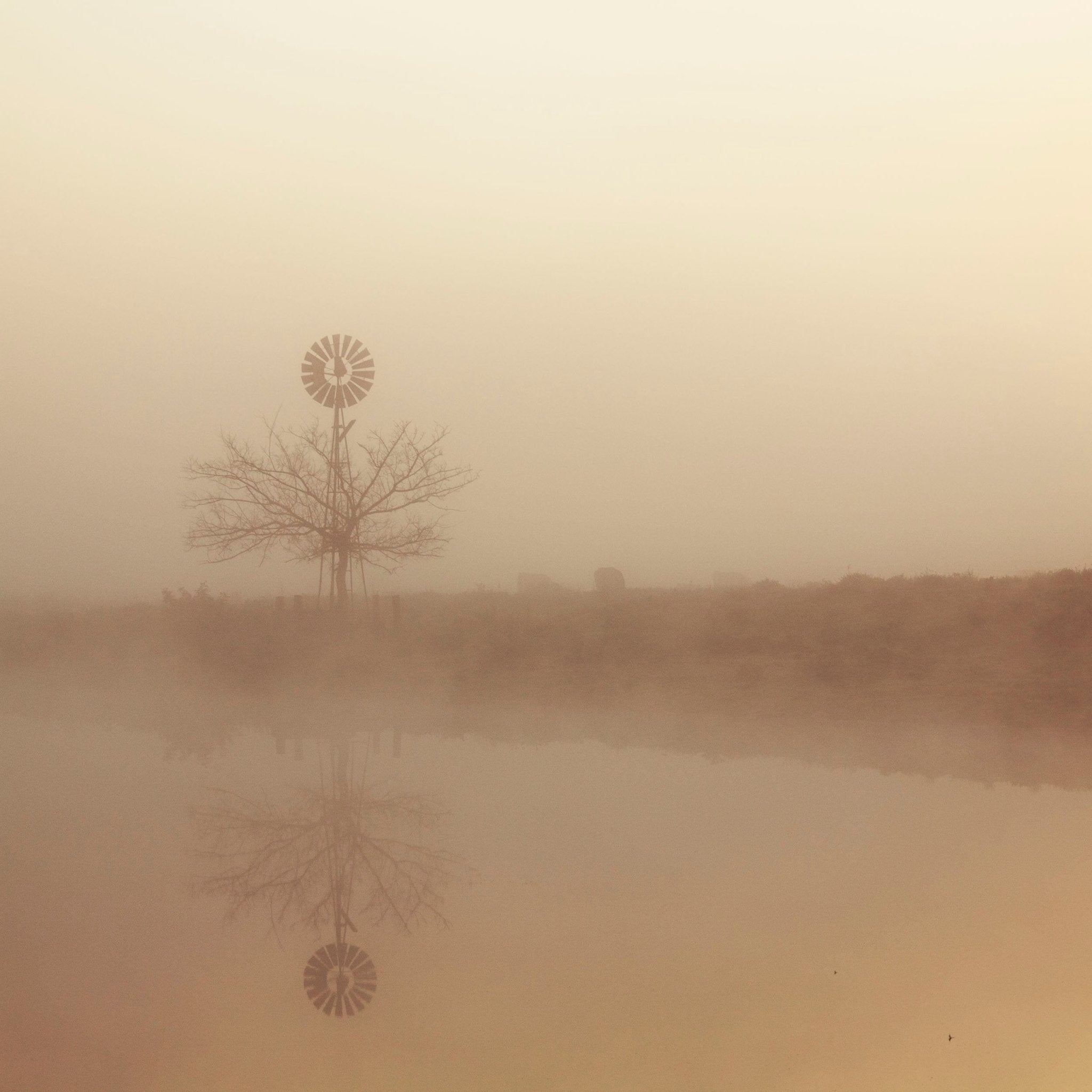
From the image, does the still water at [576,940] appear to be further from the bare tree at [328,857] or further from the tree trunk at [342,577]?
the tree trunk at [342,577]

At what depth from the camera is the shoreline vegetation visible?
15484 millimetres

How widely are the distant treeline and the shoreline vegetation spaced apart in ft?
0.16

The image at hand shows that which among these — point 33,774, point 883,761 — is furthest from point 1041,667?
point 33,774

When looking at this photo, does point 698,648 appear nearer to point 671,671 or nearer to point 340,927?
point 671,671

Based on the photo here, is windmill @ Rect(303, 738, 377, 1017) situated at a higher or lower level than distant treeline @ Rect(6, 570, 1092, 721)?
lower

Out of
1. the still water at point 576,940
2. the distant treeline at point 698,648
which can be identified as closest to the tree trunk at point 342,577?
the distant treeline at point 698,648

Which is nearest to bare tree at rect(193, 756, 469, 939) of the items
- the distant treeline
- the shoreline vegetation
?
the shoreline vegetation

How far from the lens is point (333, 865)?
29.3 ft

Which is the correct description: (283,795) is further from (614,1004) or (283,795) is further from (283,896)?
(614,1004)

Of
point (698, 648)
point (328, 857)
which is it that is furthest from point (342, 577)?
point (328, 857)

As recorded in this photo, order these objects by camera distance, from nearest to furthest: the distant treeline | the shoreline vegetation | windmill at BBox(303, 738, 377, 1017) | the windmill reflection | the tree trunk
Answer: windmill at BBox(303, 738, 377, 1017) < the windmill reflection < the shoreline vegetation < the distant treeline < the tree trunk

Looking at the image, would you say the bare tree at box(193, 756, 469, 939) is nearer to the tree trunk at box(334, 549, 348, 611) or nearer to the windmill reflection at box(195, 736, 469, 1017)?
the windmill reflection at box(195, 736, 469, 1017)

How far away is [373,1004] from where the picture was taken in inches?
244

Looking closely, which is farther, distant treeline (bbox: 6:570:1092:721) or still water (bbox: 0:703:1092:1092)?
distant treeline (bbox: 6:570:1092:721)
